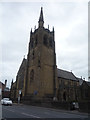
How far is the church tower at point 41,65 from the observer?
3626cm

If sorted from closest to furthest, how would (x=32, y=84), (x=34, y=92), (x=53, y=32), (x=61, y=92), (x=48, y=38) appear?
(x=34, y=92)
(x=32, y=84)
(x=61, y=92)
(x=48, y=38)
(x=53, y=32)

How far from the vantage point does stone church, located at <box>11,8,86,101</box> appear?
36531 mm

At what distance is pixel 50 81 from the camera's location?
39.1m

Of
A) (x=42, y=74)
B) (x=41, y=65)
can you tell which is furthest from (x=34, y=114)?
(x=41, y=65)

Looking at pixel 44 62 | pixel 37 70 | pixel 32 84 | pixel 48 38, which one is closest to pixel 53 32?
pixel 48 38

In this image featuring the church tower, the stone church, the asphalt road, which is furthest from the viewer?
the stone church

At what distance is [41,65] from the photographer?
3781 centimetres

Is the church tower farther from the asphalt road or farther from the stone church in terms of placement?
the asphalt road

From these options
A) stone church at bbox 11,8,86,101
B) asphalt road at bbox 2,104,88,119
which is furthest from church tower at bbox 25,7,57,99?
asphalt road at bbox 2,104,88,119

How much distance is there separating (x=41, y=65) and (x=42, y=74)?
2.76 metres

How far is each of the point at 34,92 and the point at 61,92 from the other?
978 centimetres

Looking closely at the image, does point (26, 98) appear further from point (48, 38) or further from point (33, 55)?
point (48, 38)

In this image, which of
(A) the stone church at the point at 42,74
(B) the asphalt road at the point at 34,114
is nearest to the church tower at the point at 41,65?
(A) the stone church at the point at 42,74

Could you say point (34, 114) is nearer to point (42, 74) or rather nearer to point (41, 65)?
point (42, 74)
